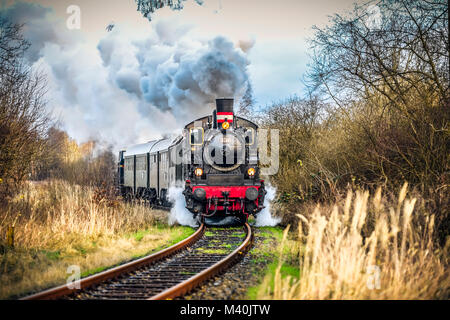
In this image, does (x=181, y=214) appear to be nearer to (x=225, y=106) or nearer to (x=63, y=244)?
(x=225, y=106)

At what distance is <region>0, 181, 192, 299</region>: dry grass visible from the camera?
553 cm

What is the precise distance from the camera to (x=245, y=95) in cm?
2139

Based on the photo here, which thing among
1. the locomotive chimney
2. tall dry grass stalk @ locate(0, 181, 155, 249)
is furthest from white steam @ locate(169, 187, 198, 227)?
the locomotive chimney

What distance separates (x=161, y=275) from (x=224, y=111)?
5.99 meters

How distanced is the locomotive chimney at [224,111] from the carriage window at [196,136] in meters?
0.53

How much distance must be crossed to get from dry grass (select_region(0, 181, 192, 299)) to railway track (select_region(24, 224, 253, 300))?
529 millimetres

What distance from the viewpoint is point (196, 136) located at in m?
10.8

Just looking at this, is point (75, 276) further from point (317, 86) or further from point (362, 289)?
point (317, 86)

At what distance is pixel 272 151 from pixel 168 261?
10.8 meters

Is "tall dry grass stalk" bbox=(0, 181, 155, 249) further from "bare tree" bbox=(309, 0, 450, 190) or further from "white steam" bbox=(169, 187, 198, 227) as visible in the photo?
"bare tree" bbox=(309, 0, 450, 190)

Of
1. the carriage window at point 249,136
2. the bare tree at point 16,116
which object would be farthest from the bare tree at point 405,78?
the bare tree at point 16,116

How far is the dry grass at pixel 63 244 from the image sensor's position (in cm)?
553

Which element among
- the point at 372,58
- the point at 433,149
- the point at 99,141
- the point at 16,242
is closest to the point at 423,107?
the point at 433,149

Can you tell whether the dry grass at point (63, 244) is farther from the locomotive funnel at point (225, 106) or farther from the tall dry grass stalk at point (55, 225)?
the locomotive funnel at point (225, 106)
